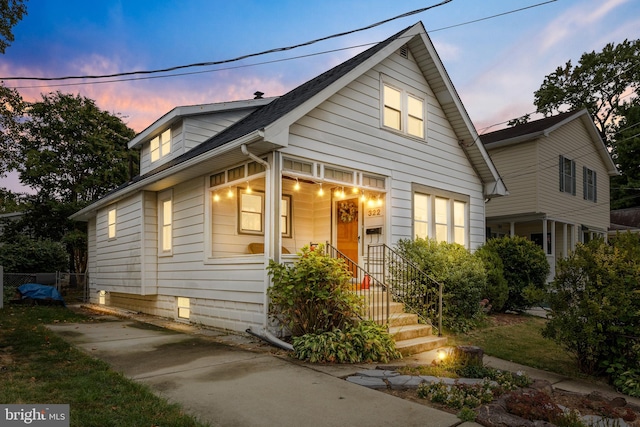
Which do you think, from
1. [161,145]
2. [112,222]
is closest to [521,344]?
[161,145]

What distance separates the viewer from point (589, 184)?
69.2 ft

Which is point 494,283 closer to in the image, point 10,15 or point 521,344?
point 521,344

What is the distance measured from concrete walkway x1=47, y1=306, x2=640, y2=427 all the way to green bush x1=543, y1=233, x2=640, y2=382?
0.47 meters

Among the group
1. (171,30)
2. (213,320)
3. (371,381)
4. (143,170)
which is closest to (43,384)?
(371,381)

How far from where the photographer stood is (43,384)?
4523 millimetres

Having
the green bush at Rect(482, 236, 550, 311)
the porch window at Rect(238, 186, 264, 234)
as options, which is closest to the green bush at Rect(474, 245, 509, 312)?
the green bush at Rect(482, 236, 550, 311)

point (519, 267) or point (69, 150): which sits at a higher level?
point (69, 150)

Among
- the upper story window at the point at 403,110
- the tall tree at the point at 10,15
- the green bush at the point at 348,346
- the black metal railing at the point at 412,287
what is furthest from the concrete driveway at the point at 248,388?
the tall tree at the point at 10,15

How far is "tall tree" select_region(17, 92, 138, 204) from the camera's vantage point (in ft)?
80.0

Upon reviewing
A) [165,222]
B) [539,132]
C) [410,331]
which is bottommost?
[410,331]

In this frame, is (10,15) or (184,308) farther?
(184,308)

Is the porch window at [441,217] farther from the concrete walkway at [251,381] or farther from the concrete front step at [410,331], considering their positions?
the concrete walkway at [251,381]

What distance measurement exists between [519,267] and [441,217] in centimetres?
250

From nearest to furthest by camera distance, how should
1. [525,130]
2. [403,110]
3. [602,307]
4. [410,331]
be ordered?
[602,307]
[410,331]
[403,110]
[525,130]
